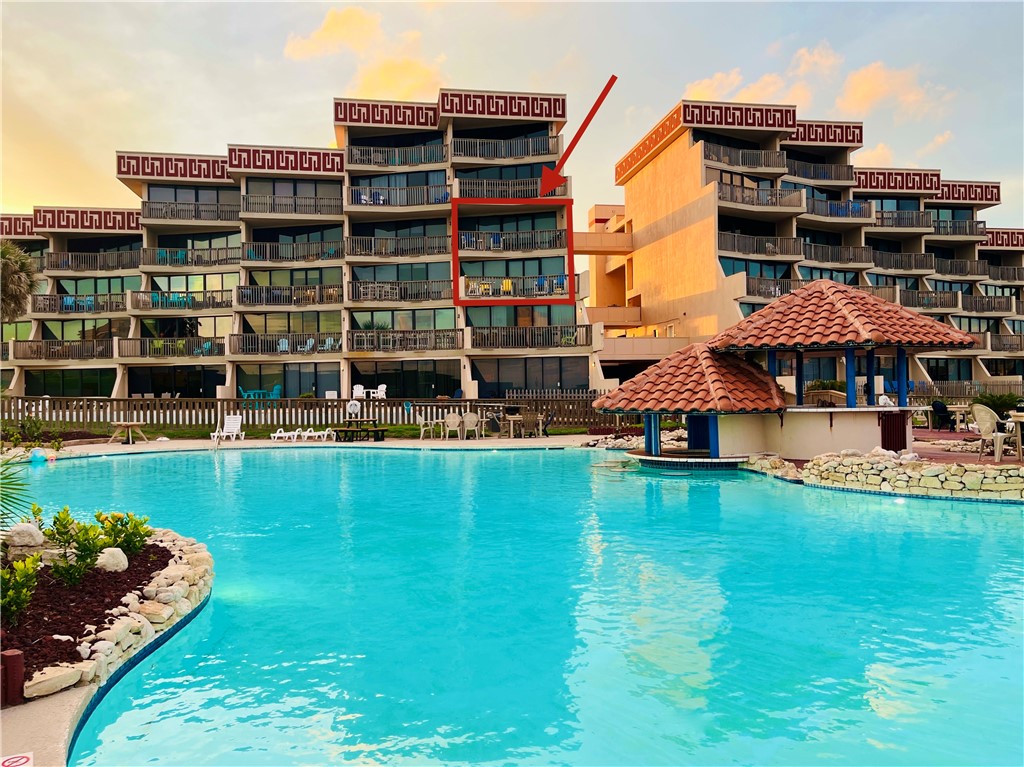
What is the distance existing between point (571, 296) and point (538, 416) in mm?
11461

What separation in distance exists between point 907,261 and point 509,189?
2913 cm

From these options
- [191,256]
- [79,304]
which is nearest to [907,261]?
[191,256]

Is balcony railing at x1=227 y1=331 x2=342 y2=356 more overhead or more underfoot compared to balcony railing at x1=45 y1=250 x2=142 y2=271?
more underfoot

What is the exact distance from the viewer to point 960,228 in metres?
51.1

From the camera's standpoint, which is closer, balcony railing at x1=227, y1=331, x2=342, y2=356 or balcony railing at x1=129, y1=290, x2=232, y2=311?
balcony railing at x1=227, y1=331, x2=342, y2=356

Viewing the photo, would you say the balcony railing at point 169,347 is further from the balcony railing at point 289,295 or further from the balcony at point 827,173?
the balcony at point 827,173

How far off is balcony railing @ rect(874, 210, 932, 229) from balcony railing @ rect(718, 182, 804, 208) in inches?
384

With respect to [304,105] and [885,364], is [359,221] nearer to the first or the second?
[304,105]

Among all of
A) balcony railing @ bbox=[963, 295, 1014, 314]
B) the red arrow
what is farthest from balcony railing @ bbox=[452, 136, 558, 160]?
balcony railing @ bbox=[963, 295, 1014, 314]

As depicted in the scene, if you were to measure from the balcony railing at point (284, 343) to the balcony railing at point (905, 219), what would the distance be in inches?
1505

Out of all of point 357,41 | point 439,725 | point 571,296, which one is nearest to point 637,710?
point 439,725

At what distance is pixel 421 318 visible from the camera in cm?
4066

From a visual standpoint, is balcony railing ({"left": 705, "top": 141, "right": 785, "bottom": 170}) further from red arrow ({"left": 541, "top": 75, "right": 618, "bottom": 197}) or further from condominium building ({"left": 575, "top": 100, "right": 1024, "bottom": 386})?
red arrow ({"left": 541, "top": 75, "right": 618, "bottom": 197})

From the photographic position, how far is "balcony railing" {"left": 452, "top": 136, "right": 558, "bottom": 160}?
39531mm
